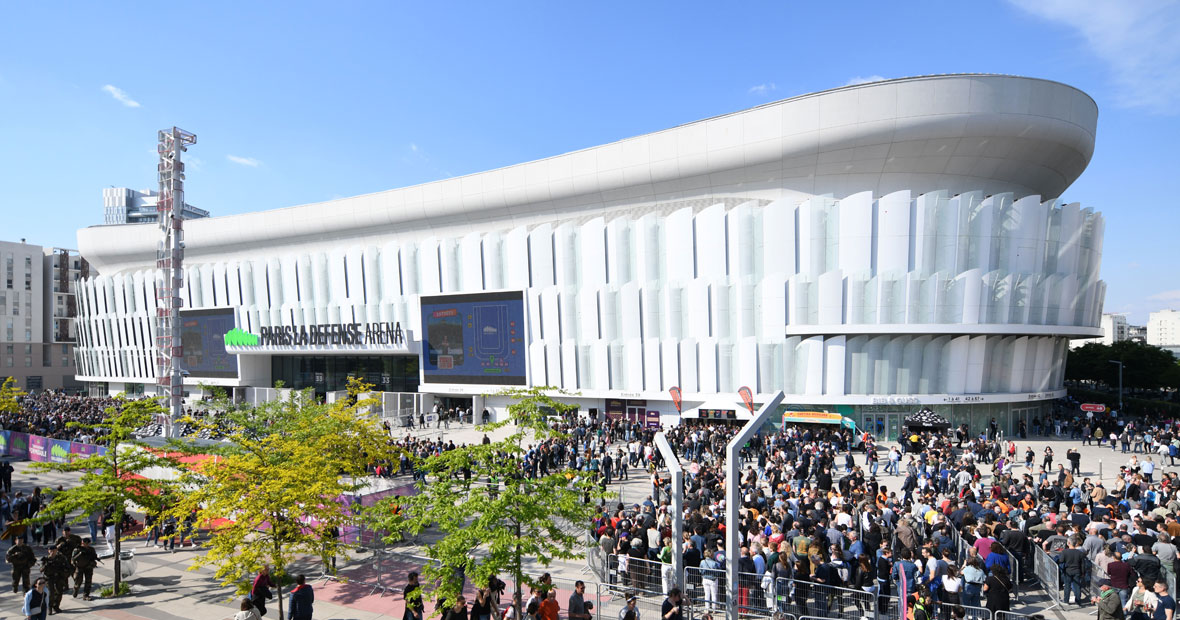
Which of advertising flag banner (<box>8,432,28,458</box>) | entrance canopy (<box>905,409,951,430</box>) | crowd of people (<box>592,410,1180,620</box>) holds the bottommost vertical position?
advertising flag banner (<box>8,432,28,458</box>)

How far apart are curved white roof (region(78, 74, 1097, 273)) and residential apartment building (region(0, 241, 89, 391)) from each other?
239ft

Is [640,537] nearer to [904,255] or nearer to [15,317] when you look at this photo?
[904,255]

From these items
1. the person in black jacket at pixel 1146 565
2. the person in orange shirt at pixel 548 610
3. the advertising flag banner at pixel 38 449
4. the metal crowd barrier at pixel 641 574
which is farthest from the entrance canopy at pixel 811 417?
the advertising flag banner at pixel 38 449

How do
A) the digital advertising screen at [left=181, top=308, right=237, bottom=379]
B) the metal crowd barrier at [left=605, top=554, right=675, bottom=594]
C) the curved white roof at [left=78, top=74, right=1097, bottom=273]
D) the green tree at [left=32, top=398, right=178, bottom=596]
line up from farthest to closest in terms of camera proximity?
the digital advertising screen at [left=181, top=308, right=237, bottom=379] < the curved white roof at [left=78, top=74, right=1097, bottom=273] < the green tree at [left=32, top=398, right=178, bottom=596] < the metal crowd barrier at [left=605, top=554, right=675, bottom=594]

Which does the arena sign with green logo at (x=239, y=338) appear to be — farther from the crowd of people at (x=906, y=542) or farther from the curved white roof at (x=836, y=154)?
the crowd of people at (x=906, y=542)

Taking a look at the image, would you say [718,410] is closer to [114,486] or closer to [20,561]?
[114,486]

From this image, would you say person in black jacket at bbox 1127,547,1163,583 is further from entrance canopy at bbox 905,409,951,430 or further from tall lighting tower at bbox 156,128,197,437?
tall lighting tower at bbox 156,128,197,437

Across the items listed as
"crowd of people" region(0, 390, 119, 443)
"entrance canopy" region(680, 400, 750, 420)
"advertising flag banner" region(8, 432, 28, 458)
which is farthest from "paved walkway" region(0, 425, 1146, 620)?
"entrance canopy" region(680, 400, 750, 420)

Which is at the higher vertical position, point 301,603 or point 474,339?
point 474,339

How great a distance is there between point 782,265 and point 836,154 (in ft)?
24.6

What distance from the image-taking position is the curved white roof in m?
36.9

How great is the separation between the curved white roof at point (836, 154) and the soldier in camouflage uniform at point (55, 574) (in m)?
36.5

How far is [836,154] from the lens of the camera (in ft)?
128

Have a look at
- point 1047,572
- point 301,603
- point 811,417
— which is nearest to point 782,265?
point 811,417
